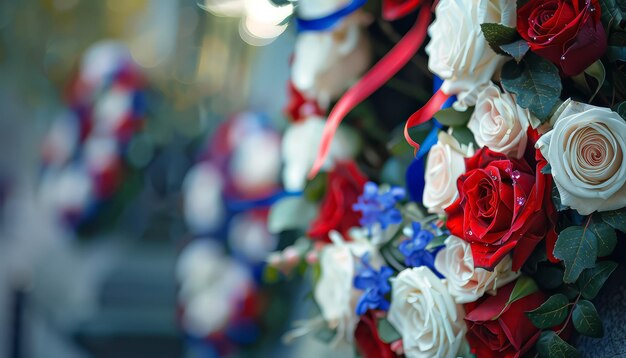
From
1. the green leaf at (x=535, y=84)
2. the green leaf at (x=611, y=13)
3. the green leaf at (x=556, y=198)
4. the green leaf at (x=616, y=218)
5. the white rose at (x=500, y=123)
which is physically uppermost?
the green leaf at (x=611, y=13)

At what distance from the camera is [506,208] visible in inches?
20.2

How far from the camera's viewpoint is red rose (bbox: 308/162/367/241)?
790 millimetres

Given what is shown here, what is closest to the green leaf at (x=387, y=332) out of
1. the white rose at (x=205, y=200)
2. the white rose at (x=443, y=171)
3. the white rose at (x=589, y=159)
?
the white rose at (x=443, y=171)

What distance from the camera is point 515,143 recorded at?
0.53 metres

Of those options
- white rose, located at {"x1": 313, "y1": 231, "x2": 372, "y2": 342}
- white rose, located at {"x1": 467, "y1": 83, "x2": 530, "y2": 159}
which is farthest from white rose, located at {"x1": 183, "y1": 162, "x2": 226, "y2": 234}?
white rose, located at {"x1": 467, "y1": 83, "x2": 530, "y2": 159}

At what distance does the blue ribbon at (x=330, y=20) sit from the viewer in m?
0.76

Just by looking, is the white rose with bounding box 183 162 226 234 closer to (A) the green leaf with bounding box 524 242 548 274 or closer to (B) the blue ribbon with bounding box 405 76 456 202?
(B) the blue ribbon with bounding box 405 76 456 202

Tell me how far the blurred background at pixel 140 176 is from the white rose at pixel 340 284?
274 mm

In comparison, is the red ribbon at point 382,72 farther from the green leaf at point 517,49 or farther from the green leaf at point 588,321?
the green leaf at point 588,321

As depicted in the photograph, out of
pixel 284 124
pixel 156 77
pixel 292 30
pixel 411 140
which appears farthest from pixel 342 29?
pixel 156 77

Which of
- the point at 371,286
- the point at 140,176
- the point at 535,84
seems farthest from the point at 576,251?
the point at 140,176

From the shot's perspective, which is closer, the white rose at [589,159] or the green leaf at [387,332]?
the white rose at [589,159]

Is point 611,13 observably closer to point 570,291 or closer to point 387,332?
point 570,291

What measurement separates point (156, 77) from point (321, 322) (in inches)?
42.5
